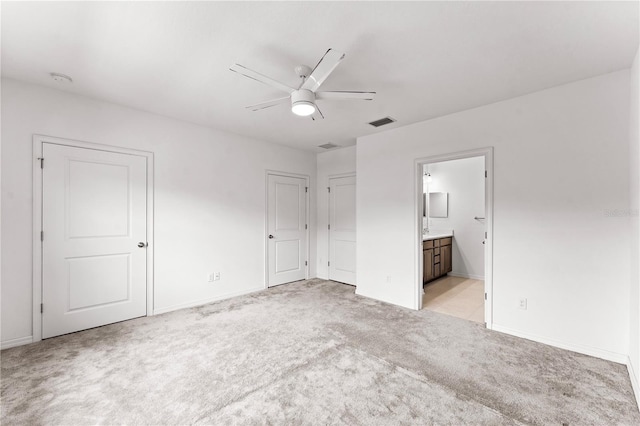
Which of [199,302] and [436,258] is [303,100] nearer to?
[199,302]

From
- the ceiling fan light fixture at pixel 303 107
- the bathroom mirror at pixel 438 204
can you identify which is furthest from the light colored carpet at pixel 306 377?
the bathroom mirror at pixel 438 204

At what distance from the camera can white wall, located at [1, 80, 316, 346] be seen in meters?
2.65

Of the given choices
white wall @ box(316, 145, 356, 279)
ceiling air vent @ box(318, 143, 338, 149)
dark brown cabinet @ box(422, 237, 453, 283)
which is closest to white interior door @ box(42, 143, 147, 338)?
ceiling air vent @ box(318, 143, 338, 149)

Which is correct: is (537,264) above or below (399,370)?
above

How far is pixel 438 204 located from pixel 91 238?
6.00 m

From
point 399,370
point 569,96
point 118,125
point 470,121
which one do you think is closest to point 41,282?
point 118,125

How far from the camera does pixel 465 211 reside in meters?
5.68

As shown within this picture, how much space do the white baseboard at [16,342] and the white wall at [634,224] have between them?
5166 millimetres

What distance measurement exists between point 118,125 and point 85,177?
0.71m

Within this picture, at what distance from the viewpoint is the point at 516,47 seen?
2.06m

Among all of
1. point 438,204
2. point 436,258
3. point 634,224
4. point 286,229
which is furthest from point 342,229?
point 634,224

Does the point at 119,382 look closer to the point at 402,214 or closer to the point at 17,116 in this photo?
the point at 17,116

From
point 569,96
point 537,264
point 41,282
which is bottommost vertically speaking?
point 41,282

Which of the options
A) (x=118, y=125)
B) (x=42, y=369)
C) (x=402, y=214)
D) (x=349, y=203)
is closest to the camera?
(x=42, y=369)
